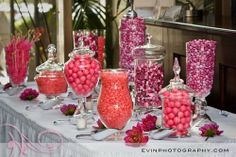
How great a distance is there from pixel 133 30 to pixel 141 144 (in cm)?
89

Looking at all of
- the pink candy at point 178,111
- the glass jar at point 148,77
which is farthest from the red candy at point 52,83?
the pink candy at point 178,111

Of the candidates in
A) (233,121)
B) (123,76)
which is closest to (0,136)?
(123,76)

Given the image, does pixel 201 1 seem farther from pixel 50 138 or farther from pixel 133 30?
pixel 50 138

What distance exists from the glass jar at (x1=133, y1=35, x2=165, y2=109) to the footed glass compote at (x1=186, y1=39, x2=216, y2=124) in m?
0.17

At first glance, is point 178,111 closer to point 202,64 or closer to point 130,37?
point 202,64

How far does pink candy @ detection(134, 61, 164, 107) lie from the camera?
2.50 meters

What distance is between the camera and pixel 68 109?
2.53 m

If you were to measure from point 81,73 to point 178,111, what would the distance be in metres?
0.45

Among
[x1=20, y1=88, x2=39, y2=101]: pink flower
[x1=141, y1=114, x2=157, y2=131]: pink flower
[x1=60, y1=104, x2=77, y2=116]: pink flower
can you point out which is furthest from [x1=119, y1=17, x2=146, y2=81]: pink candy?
[x1=141, y1=114, x2=157, y2=131]: pink flower

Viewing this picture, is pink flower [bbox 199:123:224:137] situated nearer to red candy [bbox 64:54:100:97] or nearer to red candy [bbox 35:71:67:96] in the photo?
red candy [bbox 64:54:100:97]

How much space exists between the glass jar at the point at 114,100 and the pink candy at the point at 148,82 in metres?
0.37

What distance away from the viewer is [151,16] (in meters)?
5.25

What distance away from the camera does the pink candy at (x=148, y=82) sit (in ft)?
8.21

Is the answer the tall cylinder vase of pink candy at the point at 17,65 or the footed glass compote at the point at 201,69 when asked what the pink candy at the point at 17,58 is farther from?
the footed glass compote at the point at 201,69
